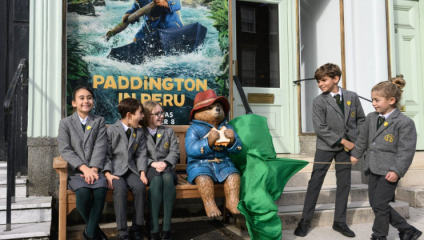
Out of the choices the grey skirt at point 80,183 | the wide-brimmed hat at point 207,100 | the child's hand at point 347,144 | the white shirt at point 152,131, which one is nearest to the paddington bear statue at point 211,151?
the wide-brimmed hat at point 207,100

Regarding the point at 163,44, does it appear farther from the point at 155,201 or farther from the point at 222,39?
the point at 155,201

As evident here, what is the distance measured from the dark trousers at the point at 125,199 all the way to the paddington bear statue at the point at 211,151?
47cm

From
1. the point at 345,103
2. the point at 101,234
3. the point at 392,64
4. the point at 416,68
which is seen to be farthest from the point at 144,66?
the point at 416,68

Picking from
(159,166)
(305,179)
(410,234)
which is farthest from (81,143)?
(410,234)

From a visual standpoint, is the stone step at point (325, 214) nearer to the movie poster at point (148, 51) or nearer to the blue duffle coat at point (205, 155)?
the blue duffle coat at point (205, 155)

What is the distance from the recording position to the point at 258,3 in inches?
230

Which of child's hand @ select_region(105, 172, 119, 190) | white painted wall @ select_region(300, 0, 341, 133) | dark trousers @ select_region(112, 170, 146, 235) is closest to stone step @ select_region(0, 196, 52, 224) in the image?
child's hand @ select_region(105, 172, 119, 190)

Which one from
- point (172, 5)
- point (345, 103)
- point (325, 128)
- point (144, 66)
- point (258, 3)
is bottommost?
point (325, 128)

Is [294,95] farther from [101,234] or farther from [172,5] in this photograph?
[101,234]

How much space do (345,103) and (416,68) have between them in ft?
11.4

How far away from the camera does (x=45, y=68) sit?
392cm

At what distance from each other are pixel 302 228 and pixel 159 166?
1.50 meters

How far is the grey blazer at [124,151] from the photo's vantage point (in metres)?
3.28

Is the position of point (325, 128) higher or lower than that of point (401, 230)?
higher
